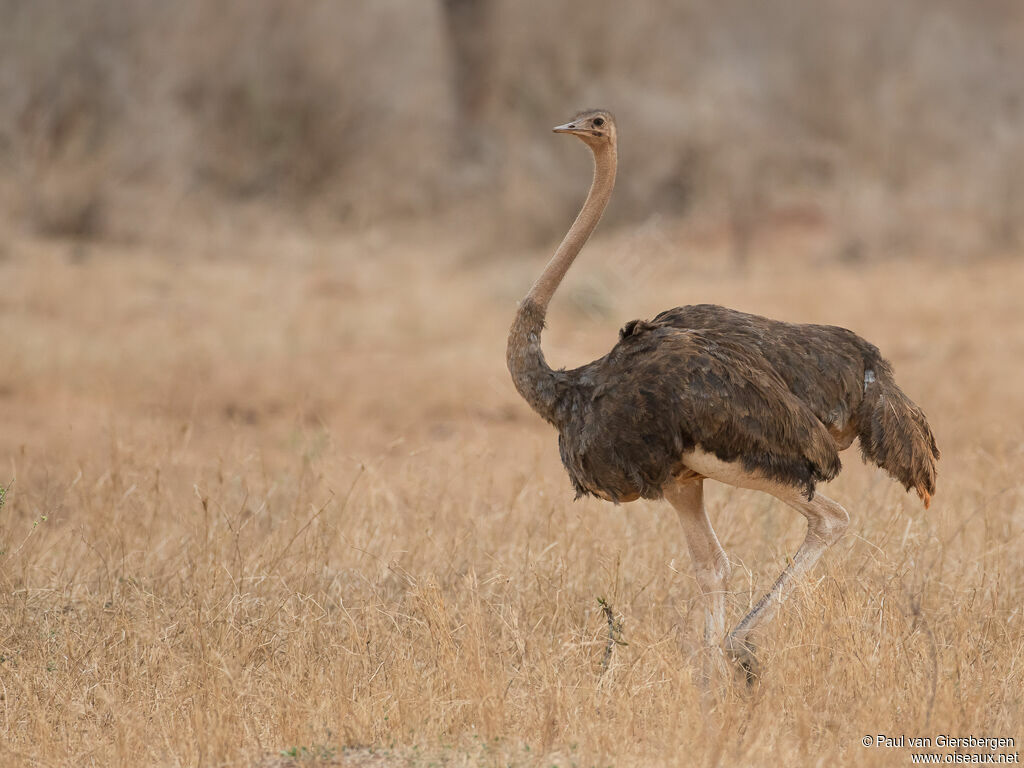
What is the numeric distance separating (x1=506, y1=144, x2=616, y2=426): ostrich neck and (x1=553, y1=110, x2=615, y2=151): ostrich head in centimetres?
2

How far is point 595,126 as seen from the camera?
3869 mm

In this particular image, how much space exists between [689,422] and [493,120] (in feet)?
56.9

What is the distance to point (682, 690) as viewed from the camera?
10.8ft

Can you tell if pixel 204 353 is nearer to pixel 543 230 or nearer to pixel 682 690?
pixel 682 690

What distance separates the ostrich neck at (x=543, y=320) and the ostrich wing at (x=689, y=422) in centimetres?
15

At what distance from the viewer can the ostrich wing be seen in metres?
3.31

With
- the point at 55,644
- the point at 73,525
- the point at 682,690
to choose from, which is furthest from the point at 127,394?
the point at 682,690

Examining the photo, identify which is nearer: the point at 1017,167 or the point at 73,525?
the point at 73,525

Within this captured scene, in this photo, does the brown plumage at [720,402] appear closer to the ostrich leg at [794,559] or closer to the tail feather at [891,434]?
the tail feather at [891,434]

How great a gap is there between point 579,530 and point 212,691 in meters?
1.64

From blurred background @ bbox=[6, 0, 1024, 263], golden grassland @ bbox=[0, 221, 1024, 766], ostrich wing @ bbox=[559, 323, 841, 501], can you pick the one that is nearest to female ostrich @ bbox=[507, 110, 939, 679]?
ostrich wing @ bbox=[559, 323, 841, 501]

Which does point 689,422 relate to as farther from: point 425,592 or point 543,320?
point 425,592

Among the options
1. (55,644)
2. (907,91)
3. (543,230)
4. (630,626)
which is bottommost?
(55,644)

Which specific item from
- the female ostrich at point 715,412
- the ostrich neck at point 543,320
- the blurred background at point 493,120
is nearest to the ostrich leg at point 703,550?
the female ostrich at point 715,412
